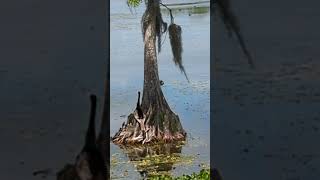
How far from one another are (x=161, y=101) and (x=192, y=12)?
794 millimetres

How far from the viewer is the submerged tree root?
2055 mm

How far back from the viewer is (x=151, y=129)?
2.46 m

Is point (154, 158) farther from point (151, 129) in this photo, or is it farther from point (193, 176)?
point (193, 176)

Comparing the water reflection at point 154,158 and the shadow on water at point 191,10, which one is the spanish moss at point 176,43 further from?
the water reflection at point 154,158

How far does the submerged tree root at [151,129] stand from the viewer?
2.06 meters

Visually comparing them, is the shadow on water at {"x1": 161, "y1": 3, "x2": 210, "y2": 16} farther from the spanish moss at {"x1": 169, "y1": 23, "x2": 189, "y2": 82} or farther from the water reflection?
the water reflection
